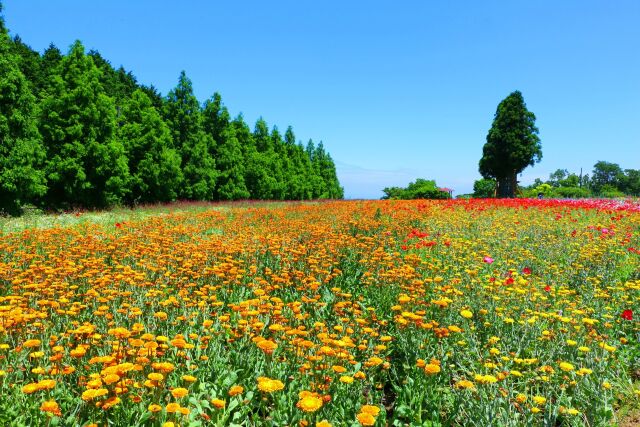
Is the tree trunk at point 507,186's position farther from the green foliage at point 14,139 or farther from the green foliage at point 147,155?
the green foliage at point 14,139

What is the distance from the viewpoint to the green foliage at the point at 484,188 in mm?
47938

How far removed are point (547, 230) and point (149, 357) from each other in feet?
32.2

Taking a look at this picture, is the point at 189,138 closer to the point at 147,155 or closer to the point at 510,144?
the point at 147,155

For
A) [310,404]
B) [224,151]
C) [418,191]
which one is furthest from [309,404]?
[418,191]

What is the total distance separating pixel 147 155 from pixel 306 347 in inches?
904

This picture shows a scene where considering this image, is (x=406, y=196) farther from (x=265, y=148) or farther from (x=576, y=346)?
(x=576, y=346)

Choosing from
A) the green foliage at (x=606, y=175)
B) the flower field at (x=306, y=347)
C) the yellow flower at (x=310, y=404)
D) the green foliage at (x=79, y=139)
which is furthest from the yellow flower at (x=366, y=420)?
the green foliage at (x=606, y=175)

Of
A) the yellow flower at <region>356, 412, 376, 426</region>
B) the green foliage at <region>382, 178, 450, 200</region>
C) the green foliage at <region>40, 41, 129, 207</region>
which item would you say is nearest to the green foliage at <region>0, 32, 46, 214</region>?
the green foliage at <region>40, 41, 129, 207</region>

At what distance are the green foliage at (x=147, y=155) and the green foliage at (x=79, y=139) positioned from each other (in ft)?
8.11

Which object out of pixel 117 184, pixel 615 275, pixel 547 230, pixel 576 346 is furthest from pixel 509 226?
pixel 117 184

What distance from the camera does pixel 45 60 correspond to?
103 feet

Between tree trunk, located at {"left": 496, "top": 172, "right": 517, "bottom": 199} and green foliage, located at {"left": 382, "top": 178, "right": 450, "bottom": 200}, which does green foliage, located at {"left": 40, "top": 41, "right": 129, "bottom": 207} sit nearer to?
green foliage, located at {"left": 382, "top": 178, "right": 450, "bottom": 200}

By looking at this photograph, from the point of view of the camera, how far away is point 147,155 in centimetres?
2317

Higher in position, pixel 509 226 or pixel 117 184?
pixel 117 184
